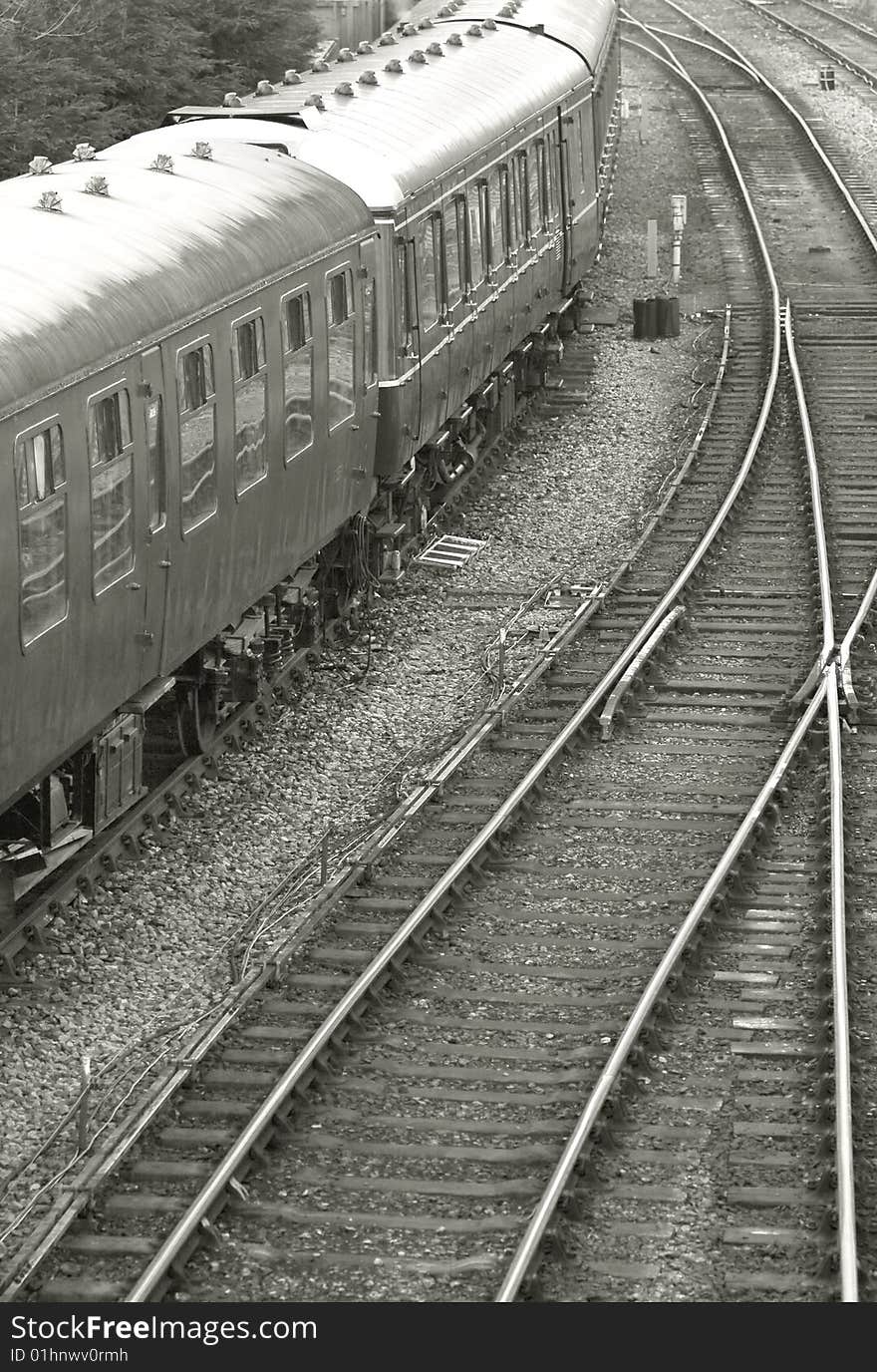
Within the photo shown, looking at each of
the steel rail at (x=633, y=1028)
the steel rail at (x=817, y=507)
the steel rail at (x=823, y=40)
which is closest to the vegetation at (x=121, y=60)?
the steel rail at (x=817, y=507)

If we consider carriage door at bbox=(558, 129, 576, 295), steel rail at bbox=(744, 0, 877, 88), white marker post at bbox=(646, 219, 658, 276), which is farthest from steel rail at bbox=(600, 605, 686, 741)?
steel rail at bbox=(744, 0, 877, 88)

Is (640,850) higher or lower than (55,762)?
lower

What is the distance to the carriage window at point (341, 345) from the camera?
14.3 meters

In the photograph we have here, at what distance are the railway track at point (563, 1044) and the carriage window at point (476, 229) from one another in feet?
14.7

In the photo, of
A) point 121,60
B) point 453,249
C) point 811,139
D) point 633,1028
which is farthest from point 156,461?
point 811,139

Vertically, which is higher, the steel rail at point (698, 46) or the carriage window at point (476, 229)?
the carriage window at point (476, 229)

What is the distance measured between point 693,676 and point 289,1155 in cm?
711

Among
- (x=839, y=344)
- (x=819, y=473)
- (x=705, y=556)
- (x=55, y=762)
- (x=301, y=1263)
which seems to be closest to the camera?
(x=301, y=1263)

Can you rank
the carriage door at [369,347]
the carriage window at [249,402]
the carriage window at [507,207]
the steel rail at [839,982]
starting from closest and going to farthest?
the steel rail at [839,982] < the carriage window at [249,402] < the carriage door at [369,347] < the carriage window at [507,207]

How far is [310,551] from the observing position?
1453cm

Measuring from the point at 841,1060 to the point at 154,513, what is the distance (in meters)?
4.37

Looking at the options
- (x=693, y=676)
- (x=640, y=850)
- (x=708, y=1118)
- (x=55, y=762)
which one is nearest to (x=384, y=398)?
(x=693, y=676)

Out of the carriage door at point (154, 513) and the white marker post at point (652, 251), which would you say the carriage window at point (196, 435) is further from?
the white marker post at point (652, 251)
